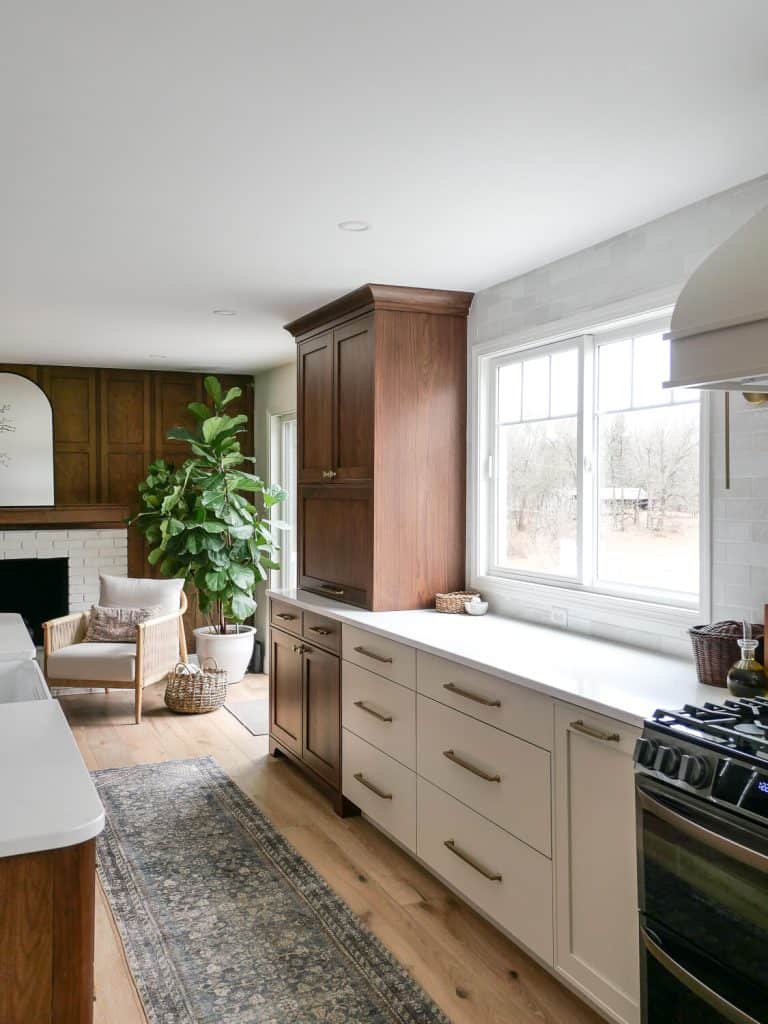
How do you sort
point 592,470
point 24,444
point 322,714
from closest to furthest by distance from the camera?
point 592,470 → point 322,714 → point 24,444

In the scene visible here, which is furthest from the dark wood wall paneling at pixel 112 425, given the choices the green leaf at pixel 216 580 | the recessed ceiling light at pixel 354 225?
the recessed ceiling light at pixel 354 225

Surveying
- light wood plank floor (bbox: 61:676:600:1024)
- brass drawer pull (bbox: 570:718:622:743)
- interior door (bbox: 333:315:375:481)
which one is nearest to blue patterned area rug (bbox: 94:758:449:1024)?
light wood plank floor (bbox: 61:676:600:1024)

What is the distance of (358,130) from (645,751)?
1.71 m

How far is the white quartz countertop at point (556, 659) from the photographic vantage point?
7.88 feet

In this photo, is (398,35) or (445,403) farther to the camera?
(445,403)

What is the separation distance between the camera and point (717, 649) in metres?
2.53

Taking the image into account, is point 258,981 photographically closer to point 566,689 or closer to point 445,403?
point 566,689

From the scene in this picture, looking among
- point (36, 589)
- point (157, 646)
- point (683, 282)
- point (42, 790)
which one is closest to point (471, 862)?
point (42, 790)

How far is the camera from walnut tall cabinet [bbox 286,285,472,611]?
407cm

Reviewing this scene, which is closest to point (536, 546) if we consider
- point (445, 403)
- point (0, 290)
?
point (445, 403)

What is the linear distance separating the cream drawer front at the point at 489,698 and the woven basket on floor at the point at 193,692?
279 centimetres

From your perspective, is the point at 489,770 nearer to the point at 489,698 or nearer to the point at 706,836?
the point at 489,698

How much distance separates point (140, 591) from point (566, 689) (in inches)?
164

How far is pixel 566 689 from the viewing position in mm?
2477
